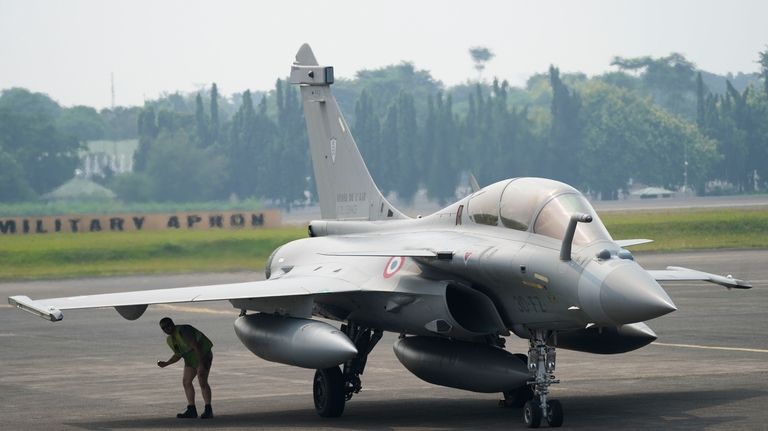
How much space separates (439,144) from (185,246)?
4360 centimetres

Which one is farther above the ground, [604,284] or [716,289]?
[604,284]

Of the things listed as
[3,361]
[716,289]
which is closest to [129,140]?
[716,289]

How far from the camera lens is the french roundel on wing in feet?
58.9

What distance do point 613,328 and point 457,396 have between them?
9.84 feet

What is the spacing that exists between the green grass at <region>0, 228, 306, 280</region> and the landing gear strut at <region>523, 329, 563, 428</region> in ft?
102

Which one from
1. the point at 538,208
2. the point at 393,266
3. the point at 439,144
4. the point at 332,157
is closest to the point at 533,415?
the point at 538,208

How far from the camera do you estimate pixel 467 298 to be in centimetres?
1723

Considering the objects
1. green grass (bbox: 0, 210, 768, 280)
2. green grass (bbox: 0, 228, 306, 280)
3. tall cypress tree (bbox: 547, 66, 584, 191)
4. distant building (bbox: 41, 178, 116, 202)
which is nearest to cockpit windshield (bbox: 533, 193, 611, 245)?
green grass (bbox: 0, 210, 768, 280)

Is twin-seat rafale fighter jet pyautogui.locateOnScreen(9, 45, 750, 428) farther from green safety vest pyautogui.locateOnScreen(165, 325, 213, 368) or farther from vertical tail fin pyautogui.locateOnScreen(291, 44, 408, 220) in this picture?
vertical tail fin pyautogui.locateOnScreen(291, 44, 408, 220)

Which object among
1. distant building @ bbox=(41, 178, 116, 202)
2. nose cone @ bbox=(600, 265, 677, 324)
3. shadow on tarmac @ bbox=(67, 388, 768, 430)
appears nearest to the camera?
nose cone @ bbox=(600, 265, 677, 324)

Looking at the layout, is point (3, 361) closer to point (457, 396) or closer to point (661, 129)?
point (457, 396)

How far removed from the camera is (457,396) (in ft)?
65.8

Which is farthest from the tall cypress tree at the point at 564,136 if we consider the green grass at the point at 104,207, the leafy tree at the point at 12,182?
the leafy tree at the point at 12,182

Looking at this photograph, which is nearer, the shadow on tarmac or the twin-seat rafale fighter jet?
the twin-seat rafale fighter jet
